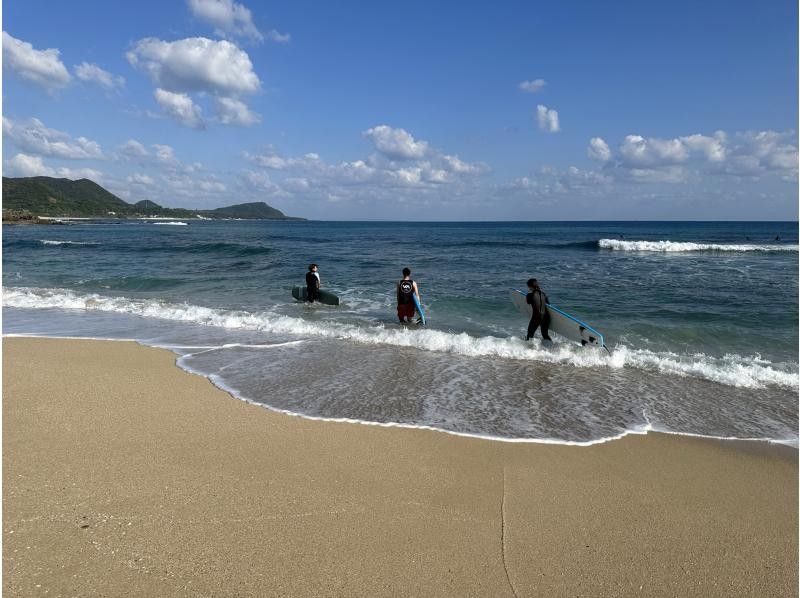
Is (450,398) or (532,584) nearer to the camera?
(532,584)

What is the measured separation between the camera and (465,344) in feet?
31.9

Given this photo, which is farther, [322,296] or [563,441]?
[322,296]

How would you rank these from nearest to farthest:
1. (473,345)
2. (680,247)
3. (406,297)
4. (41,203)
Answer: (473,345) < (406,297) < (680,247) < (41,203)

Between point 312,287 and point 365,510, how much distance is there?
37.8ft

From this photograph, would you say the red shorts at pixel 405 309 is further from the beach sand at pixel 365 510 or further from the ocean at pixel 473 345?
the beach sand at pixel 365 510

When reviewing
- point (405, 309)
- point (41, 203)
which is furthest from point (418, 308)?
point (41, 203)

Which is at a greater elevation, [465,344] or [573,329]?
[573,329]

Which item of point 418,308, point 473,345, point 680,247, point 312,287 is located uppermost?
point 680,247

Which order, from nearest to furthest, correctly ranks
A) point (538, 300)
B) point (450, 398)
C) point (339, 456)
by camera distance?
point (339, 456) < point (450, 398) < point (538, 300)

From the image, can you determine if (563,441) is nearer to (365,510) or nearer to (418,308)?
(365,510)

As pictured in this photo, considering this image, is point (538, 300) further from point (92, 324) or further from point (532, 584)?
point (92, 324)

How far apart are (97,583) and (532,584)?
8.96ft

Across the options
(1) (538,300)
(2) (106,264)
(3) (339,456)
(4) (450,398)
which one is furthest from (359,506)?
(2) (106,264)

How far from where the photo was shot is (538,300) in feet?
33.7
